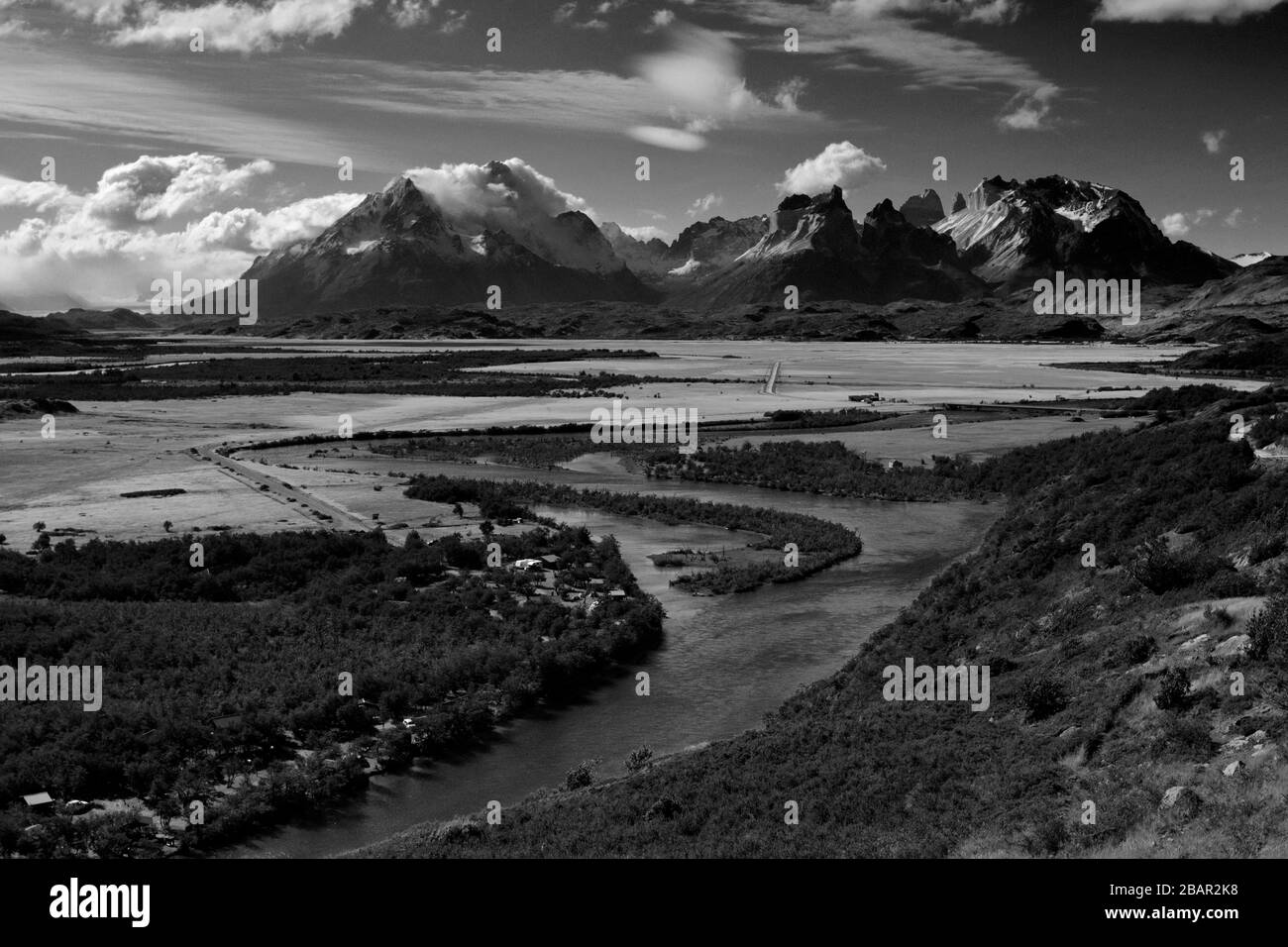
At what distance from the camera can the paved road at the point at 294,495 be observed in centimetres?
5141

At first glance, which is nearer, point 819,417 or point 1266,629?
point 1266,629

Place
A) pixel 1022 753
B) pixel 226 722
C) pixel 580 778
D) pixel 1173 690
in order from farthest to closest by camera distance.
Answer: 1. pixel 226 722
2. pixel 580 778
3. pixel 1022 753
4. pixel 1173 690

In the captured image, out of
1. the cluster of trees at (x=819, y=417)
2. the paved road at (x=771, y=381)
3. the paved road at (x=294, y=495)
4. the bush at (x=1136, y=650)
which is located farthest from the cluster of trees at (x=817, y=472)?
the paved road at (x=771, y=381)

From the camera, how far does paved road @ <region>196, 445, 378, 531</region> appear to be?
51.4 m

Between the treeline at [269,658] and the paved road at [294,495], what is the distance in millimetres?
5550

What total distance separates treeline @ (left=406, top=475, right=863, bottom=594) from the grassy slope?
1077cm

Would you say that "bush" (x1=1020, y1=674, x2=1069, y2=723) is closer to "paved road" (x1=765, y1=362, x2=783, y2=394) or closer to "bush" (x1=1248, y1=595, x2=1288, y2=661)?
"bush" (x1=1248, y1=595, x2=1288, y2=661)

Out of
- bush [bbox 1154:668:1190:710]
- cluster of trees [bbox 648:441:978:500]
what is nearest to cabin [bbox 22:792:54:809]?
bush [bbox 1154:668:1190:710]

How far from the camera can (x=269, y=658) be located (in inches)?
1192

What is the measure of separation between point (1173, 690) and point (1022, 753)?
10.0 feet

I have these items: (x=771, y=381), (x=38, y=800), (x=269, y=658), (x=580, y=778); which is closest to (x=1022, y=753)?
(x=580, y=778)

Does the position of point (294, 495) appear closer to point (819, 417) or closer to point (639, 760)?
point (639, 760)

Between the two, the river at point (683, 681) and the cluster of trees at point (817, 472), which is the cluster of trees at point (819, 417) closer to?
the cluster of trees at point (817, 472)
